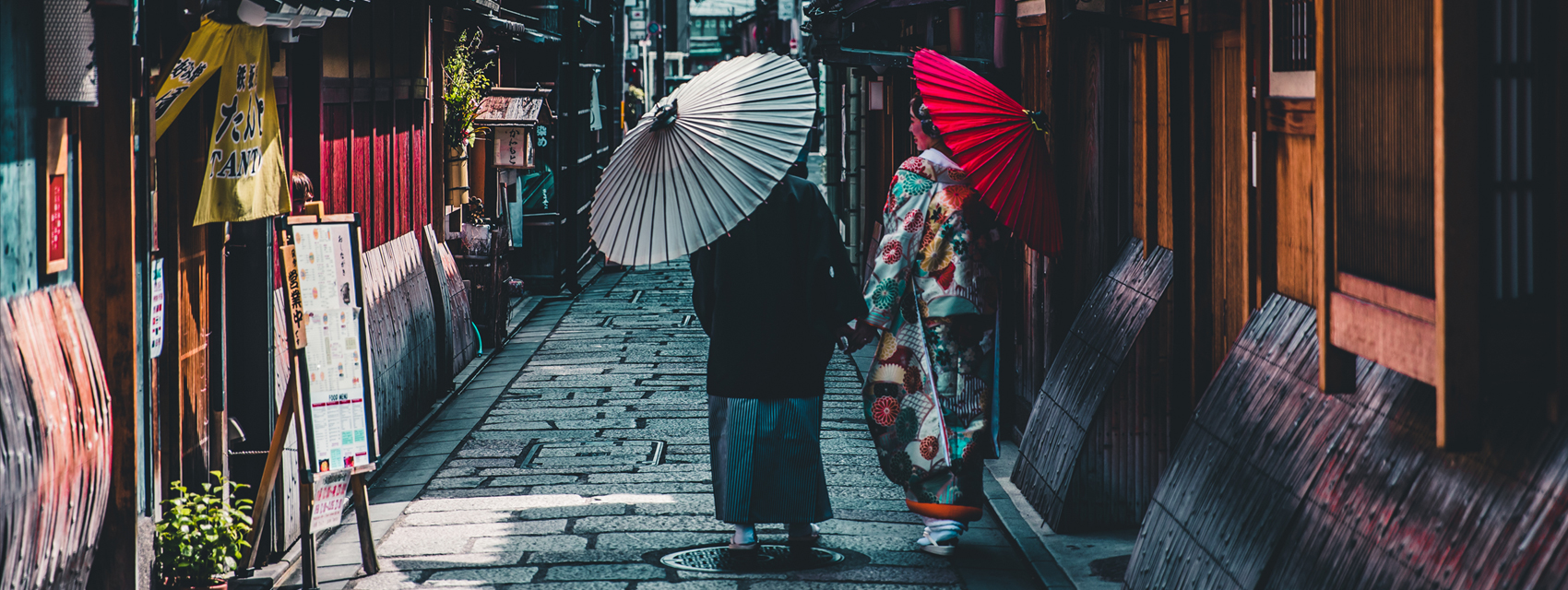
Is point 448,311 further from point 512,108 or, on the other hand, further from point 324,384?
point 324,384

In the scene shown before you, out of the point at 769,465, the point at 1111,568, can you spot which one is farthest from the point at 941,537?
the point at 769,465

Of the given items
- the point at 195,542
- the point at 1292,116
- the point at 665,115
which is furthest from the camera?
the point at 665,115

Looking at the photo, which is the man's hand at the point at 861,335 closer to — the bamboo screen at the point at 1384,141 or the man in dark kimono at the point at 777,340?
the man in dark kimono at the point at 777,340

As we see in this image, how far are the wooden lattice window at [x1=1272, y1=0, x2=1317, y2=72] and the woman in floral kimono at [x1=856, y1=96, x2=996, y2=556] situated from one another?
193 centimetres

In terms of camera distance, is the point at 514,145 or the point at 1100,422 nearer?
the point at 1100,422

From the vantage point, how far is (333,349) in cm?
692

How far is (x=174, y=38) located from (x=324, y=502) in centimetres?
223

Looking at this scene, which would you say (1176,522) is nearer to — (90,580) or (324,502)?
(324,502)

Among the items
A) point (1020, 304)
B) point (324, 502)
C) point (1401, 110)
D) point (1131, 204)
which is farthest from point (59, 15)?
point (1020, 304)

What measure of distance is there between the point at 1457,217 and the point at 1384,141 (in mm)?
658

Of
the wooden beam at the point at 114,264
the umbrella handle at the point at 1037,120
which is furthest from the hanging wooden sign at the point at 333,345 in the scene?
the umbrella handle at the point at 1037,120

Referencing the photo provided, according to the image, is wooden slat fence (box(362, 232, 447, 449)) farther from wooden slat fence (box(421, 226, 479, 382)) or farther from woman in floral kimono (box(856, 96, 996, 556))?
woman in floral kimono (box(856, 96, 996, 556))

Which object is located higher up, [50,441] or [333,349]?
[333,349]

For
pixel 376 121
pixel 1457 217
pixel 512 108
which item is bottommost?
pixel 1457 217
